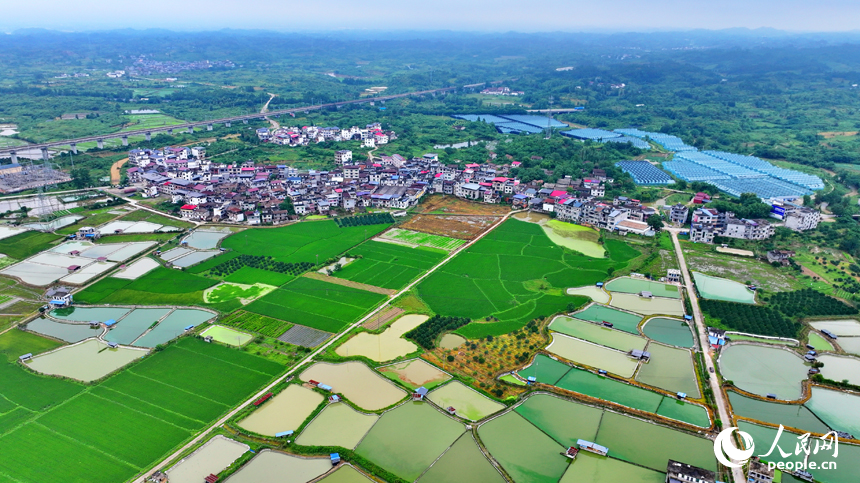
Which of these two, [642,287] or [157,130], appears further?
[157,130]

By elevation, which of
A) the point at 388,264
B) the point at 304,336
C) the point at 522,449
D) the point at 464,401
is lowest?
the point at 522,449

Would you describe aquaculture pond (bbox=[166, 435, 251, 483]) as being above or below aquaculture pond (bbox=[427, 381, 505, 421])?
below

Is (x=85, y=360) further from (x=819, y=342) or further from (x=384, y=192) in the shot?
(x=819, y=342)

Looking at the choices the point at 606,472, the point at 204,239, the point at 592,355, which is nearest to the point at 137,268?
the point at 204,239

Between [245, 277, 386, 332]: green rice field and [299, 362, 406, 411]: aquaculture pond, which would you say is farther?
[245, 277, 386, 332]: green rice field

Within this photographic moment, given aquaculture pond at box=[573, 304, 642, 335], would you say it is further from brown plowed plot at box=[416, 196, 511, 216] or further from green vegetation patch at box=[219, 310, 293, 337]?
brown plowed plot at box=[416, 196, 511, 216]

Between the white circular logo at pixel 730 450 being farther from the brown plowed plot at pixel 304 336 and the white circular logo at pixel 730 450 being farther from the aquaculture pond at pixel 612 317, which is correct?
the brown plowed plot at pixel 304 336

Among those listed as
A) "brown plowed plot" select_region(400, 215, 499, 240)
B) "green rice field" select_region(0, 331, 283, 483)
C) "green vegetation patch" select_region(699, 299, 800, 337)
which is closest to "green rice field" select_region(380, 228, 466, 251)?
"brown plowed plot" select_region(400, 215, 499, 240)
